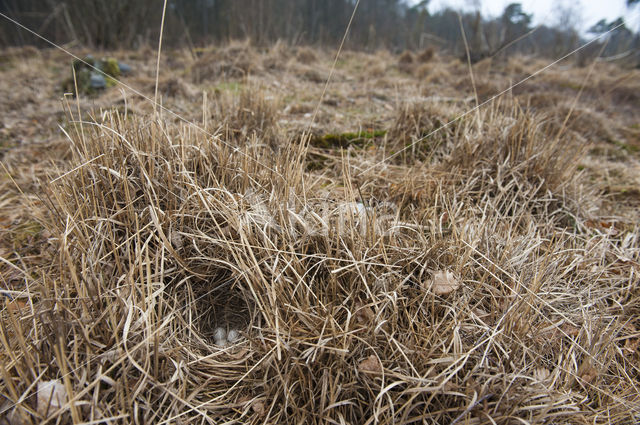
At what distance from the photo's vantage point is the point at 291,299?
944 millimetres

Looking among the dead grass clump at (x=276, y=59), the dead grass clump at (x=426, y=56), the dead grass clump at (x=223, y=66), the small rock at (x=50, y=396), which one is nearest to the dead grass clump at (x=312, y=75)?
the dead grass clump at (x=276, y=59)

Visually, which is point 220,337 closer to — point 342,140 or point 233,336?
point 233,336

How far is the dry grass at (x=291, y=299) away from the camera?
780 millimetres

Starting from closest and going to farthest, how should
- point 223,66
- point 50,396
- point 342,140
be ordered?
point 50,396 → point 342,140 → point 223,66

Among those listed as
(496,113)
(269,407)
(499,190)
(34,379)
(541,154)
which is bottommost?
(269,407)

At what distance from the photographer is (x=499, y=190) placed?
5.43 ft

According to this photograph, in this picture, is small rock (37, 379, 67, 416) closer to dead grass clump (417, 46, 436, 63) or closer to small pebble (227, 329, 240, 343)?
small pebble (227, 329, 240, 343)

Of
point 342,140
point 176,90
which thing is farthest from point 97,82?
point 342,140

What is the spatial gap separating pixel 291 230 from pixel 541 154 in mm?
1455

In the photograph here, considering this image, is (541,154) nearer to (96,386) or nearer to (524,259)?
(524,259)

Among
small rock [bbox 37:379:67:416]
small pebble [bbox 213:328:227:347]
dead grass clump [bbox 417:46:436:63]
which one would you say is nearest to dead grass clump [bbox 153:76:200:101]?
small pebble [bbox 213:328:227:347]

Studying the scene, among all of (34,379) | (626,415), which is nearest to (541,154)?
(626,415)

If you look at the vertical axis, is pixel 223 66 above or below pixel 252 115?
above

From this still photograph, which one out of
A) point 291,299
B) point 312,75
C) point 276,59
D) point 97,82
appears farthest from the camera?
point 276,59
